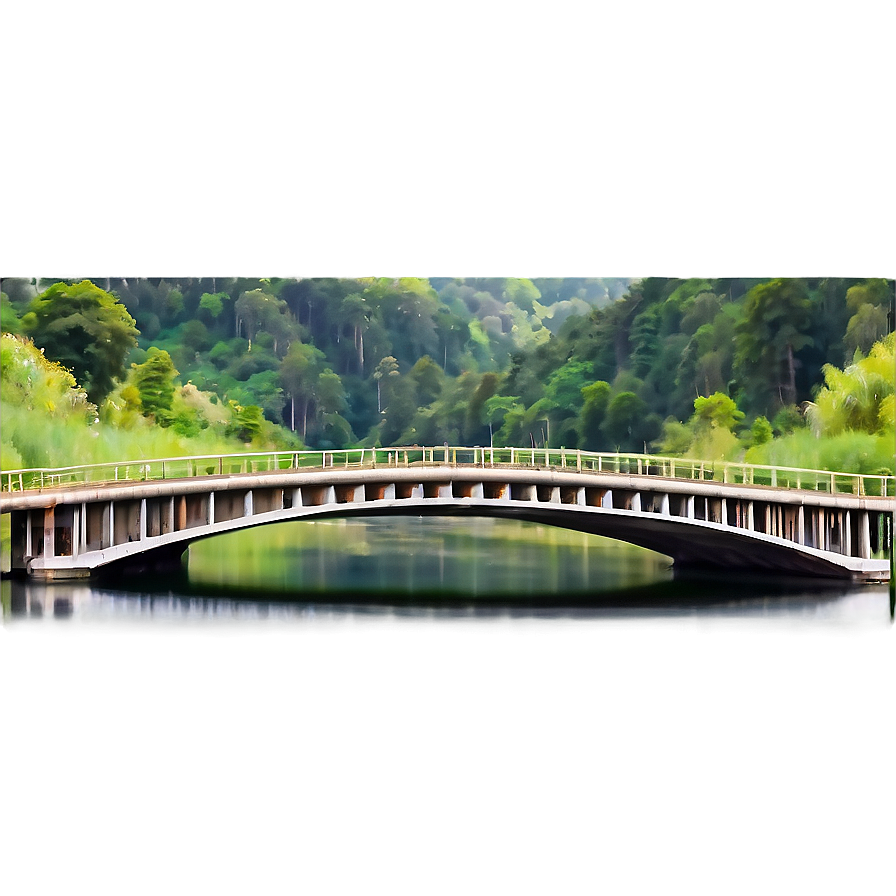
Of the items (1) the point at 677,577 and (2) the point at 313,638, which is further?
(1) the point at 677,577

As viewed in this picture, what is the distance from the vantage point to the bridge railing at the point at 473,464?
9.96 meters

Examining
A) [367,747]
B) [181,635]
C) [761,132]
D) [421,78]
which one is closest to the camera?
[421,78]

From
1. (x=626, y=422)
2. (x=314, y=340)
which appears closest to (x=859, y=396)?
(x=626, y=422)

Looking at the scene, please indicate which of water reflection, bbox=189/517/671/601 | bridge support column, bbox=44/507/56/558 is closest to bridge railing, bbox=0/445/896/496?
bridge support column, bbox=44/507/56/558

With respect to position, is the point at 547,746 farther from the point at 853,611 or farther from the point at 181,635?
the point at 853,611

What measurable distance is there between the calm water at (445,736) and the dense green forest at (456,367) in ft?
5.39

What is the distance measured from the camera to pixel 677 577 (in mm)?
11422

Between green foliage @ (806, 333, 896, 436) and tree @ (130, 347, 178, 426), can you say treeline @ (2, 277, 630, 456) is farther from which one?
green foliage @ (806, 333, 896, 436)

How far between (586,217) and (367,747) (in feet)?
10.1

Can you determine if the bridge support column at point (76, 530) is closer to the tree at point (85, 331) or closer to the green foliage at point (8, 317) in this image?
the tree at point (85, 331)

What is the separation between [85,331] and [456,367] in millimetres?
3290

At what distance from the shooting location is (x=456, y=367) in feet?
31.4

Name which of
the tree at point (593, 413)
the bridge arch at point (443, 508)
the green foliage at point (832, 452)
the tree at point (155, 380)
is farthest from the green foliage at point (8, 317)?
the green foliage at point (832, 452)

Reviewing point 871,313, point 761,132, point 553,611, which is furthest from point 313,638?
point 761,132
